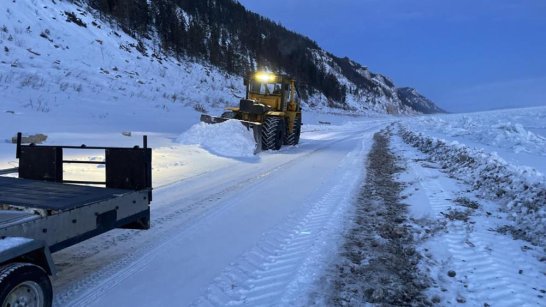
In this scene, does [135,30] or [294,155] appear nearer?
[294,155]

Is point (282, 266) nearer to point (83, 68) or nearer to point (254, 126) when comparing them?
point (254, 126)

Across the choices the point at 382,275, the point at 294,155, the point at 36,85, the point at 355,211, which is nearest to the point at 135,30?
the point at 36,85

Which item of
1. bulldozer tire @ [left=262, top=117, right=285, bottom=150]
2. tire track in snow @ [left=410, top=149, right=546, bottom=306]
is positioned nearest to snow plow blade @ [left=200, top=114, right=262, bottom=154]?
bulldozer tire @ [left=262, top=117, right=285, bottom=150]

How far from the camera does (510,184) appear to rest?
28.1 ft

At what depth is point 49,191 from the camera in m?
4.71

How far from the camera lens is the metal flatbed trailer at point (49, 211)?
10.4 feet

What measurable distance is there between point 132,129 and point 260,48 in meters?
64.8

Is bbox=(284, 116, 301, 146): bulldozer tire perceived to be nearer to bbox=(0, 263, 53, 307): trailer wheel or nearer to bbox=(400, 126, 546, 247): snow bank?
bbox=(400, 126, 546, 247): snow bank

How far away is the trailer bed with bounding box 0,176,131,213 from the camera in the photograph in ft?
13.0

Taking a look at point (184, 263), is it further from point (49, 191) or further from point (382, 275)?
point (382, 275)

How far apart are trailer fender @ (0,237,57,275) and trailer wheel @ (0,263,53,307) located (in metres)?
0.08

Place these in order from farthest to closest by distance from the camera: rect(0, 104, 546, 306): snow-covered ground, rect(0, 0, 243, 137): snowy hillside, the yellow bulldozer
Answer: rect(0, 0, 243, 137): snowy hillside → the yellow bulldozer → rect(0, 104, 546, 306): snow-covered ground

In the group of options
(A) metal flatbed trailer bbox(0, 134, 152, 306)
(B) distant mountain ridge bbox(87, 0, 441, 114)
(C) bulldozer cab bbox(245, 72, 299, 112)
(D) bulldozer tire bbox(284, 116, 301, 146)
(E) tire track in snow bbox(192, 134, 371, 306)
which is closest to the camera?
(A) metal flatbed trailer bbox(0, 134, 152, 306)

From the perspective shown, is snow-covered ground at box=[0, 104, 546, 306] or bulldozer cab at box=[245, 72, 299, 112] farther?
bulldozer cab at box=[245, 72, 299, 112]
